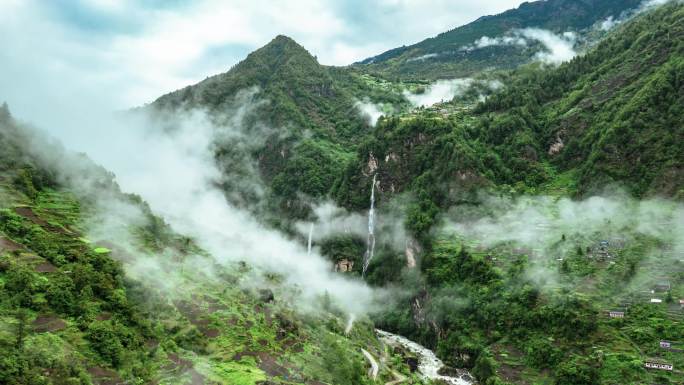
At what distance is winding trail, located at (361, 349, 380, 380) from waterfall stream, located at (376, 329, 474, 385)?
1115cm

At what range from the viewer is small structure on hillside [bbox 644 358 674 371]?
10119 centimetres

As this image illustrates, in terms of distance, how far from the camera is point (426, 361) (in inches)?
5285

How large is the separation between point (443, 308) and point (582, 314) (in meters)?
37.8

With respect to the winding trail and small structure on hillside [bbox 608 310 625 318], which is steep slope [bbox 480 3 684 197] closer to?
small structure on hillside [bbox 608 310 625 318]

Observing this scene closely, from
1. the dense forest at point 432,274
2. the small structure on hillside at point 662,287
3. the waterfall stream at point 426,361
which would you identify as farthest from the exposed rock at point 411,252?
the small structure on hillside at point 662,287

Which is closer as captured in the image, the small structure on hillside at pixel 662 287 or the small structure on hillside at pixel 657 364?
the small structure on hillside at pixel 657 364

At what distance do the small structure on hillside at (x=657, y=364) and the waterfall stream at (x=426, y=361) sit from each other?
1350 inches

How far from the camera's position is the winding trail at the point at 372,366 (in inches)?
4451

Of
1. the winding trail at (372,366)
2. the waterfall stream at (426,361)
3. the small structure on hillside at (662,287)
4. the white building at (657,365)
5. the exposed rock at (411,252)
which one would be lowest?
the waterfall stream at (426,361)

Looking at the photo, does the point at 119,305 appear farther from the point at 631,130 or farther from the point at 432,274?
the point at 631,130

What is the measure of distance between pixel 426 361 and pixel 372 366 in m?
22.0

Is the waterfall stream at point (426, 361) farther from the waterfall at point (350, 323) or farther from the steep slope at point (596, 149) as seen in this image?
the steep slope at point (596, 149)

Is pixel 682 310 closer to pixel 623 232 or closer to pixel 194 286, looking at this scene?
pixel 623 232

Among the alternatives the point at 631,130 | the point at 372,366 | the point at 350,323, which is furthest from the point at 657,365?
the point at 631,130
